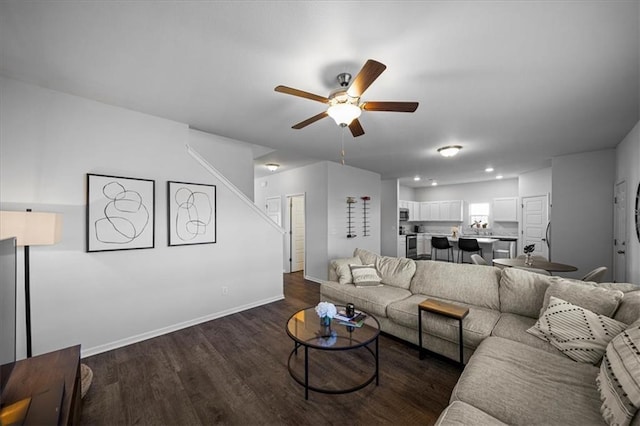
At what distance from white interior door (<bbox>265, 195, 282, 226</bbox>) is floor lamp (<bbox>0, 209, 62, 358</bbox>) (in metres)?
4.60

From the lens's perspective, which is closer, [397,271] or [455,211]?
[397,271]

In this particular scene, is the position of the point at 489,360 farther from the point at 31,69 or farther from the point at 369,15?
the point at 31,69

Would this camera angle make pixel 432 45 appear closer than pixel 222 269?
Yes

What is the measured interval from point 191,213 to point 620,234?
21.6 feet

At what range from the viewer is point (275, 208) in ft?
22.1

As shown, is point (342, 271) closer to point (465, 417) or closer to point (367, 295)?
point (367, 295)

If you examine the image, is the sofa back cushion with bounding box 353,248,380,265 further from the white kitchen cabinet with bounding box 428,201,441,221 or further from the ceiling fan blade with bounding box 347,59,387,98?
the white kitchen cabinet with bounding box 428,201,441,221

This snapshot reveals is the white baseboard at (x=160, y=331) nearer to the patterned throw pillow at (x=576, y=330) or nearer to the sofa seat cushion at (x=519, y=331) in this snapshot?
the sofa seat cushion at (x=519, y=331)

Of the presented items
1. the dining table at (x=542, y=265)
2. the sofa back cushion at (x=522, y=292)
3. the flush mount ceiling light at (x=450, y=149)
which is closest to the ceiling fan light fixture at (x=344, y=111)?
the sofa back cushion at (x=522, y=292)

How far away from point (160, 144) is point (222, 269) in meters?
1.85

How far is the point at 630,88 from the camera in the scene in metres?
2.37

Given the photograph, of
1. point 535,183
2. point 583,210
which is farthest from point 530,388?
point 535,183

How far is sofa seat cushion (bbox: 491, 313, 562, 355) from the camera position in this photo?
6.24 feet

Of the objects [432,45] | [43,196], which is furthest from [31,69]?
[432,45]
